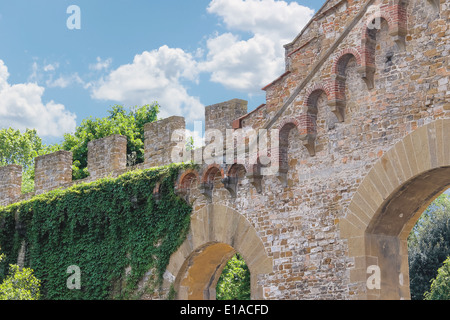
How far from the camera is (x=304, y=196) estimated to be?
13695 mm

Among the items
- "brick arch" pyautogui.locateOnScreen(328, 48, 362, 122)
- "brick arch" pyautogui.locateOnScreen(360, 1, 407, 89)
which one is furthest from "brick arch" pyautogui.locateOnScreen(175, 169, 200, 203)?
"brick arch" pyautogui.locateOnScreen(360, 1, 407, 89)

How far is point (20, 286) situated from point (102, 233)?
227 cm

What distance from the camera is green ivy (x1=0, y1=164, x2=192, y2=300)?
16375 mm

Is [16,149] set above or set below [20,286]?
above

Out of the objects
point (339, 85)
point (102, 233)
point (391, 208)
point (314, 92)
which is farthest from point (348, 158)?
point (102, 233)

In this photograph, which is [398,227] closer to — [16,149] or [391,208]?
[391,208]

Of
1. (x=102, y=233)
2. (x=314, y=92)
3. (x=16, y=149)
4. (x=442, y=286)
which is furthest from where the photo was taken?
(x=16, y=149)

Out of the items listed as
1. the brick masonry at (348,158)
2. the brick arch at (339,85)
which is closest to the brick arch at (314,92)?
the brick masonry at (348,158)

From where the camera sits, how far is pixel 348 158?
13000 millimetres

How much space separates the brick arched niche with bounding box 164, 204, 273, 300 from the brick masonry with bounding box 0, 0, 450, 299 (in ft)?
0.13

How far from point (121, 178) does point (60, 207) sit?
6.96 feet

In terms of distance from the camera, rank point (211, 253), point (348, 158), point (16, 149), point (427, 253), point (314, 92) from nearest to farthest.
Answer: point (348, 158)
point (314, 92)
point (211, 253)
point (427, 253)
point (16, 149)
